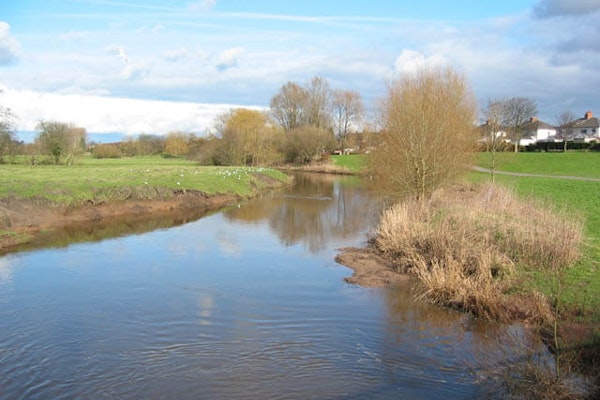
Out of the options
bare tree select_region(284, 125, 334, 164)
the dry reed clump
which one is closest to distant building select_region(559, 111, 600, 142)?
bare tree select_region(284, 125, 334, 164)

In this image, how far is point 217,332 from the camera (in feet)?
34.8

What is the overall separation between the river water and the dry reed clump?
2.42 ft

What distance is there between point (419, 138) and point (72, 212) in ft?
54.0

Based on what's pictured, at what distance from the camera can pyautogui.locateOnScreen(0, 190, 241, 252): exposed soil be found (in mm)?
20953

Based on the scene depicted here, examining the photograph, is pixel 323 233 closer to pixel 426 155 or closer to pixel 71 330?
pixel 426 155

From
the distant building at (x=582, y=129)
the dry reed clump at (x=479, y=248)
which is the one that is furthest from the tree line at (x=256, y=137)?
the distant building at (x=582, y=129)

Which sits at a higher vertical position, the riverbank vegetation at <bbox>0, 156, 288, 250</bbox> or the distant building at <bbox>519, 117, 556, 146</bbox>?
the distant building at <bbox>519, 117, 556, 146</bbox>

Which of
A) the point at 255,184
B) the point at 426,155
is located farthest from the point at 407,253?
the point at 255,184

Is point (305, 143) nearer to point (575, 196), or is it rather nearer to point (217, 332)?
point (575, 196)

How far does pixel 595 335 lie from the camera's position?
28.9ft

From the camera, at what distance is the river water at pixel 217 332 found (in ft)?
27.5

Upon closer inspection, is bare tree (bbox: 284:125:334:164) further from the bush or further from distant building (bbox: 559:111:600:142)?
distant building (bbox: 559:111:600:142)

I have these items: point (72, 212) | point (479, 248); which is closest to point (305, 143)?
point (72, 212)

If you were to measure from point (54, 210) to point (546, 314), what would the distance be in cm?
2144
